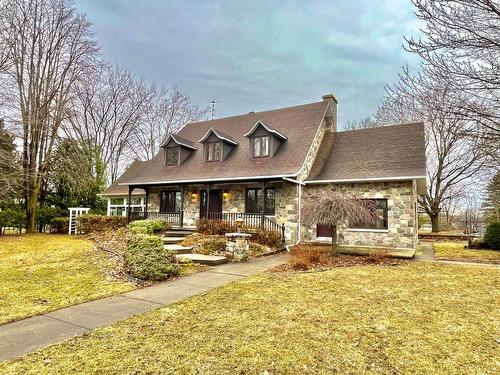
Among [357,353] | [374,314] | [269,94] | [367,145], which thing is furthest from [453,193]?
[357,353]

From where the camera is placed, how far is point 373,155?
14.0 m

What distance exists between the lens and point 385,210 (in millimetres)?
12484

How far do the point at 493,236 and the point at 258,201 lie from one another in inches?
418

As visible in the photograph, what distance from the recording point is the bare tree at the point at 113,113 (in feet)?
83.9

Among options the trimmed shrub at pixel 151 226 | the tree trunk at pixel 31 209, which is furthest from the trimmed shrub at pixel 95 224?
the trimmed shrub at pixel 151 226

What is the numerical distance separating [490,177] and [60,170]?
90.2 feet

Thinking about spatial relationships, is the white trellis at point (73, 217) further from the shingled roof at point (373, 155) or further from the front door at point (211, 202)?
the shingled roof at point (373, 155)

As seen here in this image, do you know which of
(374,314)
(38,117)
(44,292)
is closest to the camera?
(374,314)

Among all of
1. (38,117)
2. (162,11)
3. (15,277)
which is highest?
(162,11)

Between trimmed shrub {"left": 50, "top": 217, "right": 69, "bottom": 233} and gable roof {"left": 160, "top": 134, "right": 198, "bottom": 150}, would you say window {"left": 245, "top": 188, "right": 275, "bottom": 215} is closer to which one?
gable roof {"left": 160, "top": 134, "right": 198, "bottom": 150}

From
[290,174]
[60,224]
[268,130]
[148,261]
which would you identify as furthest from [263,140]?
[60,224]

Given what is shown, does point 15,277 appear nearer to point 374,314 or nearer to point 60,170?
point 374,314

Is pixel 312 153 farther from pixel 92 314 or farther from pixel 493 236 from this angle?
pixel 92 314

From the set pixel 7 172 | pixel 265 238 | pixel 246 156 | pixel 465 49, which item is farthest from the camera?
pixel 246 156
